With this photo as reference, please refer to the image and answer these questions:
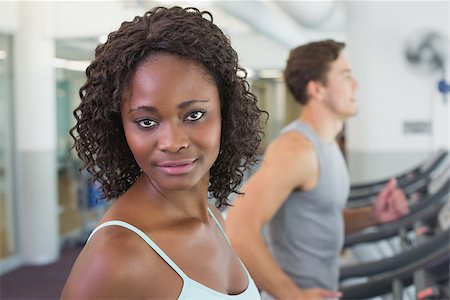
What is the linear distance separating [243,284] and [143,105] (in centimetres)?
35

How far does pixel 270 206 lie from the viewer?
4.96ft

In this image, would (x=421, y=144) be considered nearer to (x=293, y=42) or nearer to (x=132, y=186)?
(x=293, y=42)

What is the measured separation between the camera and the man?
1449mm

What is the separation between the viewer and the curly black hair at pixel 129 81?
685 mm

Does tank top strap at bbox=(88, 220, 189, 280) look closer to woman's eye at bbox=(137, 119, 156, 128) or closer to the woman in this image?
the woman

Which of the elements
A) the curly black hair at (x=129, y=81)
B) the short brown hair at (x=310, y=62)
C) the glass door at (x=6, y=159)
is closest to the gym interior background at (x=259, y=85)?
the glass door at (x=6, y=159)

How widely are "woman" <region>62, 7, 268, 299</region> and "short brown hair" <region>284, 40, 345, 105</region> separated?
0.96 m

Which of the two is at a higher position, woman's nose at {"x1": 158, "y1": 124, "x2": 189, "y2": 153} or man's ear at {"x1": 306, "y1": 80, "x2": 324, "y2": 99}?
man's ear at {"x1": 306, "y1": 80, "x2": 324, "y2": 99}

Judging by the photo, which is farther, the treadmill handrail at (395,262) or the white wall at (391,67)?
the white wall at (391,67)

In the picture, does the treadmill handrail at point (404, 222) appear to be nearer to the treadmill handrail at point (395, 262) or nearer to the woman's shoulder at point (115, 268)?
the treadmill handrail at point (395, 262)

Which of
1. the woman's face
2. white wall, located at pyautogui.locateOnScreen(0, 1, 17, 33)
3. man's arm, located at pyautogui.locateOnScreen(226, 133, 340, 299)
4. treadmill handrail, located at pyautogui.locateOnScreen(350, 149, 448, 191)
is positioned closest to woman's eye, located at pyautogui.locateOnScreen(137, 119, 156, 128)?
the woman's face

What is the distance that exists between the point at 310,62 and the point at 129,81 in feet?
3.75

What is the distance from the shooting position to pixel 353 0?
4.66m

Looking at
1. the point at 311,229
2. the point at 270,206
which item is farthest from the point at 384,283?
the point at 270,206
